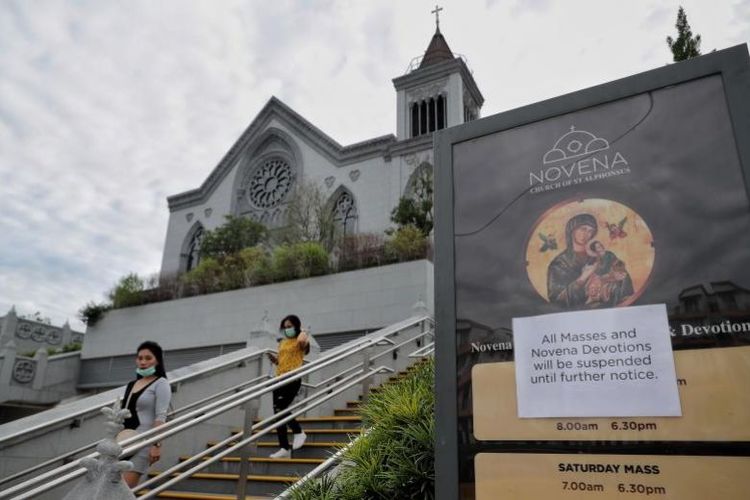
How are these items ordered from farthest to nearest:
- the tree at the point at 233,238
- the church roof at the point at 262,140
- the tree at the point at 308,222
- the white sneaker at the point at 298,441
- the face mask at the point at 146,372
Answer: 1. the church roof at the point at 262,140
2. the tree at the point at 233,238
3. the tree at the point at 308,222
4. the white sneaker at the point at 298,441
5. the face mask at the point at 146,372

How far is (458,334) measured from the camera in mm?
2975

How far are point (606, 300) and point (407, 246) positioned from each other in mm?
11955

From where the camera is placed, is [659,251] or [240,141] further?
[240,141]

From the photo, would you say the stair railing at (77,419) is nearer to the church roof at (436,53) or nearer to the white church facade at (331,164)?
the white church facade at (331,164)

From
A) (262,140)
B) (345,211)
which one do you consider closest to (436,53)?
(262,140)

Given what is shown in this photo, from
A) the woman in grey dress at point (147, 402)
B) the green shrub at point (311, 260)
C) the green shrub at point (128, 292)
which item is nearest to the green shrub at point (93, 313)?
the green shrub at point (128, 292)

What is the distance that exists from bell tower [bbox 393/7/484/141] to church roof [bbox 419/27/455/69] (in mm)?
2063

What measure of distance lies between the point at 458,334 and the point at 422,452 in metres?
1.69

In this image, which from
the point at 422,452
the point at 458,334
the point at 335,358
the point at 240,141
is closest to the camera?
the point at 458,334

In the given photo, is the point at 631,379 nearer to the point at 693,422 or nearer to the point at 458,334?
the point at 693,422

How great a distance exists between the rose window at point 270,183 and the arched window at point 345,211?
3.65 meters

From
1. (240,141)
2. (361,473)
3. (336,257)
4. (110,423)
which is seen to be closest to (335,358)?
(361,473)

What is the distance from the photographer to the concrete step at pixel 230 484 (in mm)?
5469

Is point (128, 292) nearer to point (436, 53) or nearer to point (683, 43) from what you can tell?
point (683, 43)
